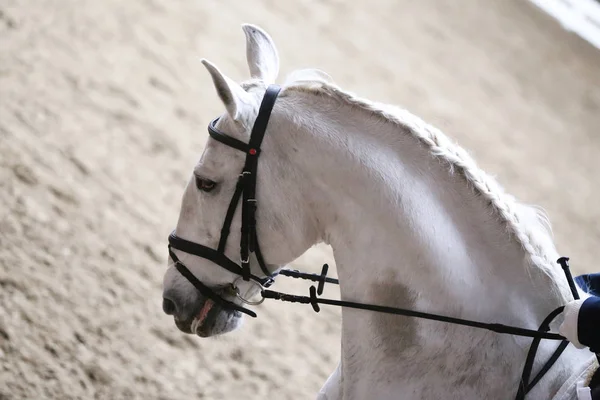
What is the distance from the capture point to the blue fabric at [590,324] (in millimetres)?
1795

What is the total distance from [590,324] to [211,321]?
1224mm

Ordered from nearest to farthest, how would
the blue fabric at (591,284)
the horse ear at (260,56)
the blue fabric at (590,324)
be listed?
the blue fabric at (590,324) → the blue fabric at (591,284) → the horse ear at (260,56)

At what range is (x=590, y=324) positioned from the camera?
1.80 m

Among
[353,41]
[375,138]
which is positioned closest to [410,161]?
[375,138]

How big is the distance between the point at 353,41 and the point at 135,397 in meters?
5.31

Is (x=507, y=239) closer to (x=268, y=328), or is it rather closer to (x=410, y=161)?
(x=410, y=161)

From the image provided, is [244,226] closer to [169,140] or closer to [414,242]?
[414,242]

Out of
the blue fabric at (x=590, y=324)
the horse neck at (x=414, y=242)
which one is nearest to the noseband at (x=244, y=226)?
the horse neck at (x=414, y=242)

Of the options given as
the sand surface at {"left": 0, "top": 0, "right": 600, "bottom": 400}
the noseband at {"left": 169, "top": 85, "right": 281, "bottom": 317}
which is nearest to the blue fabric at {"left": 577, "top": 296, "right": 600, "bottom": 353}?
the noseband at {"left": 169, "top": 85, "right": 281, "bottom": 317}

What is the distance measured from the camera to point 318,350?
4.46 metres

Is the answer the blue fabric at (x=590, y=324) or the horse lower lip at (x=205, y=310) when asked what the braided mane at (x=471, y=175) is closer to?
the blue fabric at (x=590, y=324)

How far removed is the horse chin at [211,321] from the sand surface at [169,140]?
152 centimetres

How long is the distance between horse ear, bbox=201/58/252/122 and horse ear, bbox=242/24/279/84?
28 cm

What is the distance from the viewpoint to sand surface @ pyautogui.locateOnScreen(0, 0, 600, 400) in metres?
4.00
